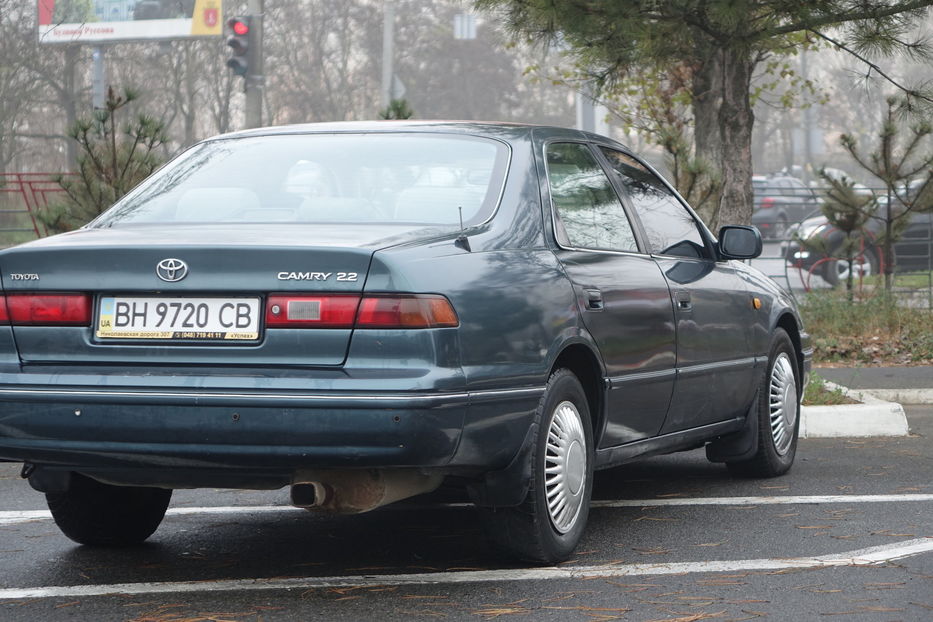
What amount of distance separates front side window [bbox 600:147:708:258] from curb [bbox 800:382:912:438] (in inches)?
102

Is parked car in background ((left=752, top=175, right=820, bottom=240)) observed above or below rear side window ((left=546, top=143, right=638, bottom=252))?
below

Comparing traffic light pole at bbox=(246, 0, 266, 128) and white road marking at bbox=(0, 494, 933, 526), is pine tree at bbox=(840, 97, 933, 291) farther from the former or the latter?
white road marking at bbox=(0, 494, 933, 526)

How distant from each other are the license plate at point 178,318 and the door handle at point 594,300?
4.31 feet

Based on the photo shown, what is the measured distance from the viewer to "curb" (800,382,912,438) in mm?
8695

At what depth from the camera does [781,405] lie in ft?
22.9

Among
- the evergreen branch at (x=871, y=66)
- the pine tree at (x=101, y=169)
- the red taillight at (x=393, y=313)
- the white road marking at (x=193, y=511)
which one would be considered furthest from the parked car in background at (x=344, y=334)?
the evergreen branch at (x=871, y=66)

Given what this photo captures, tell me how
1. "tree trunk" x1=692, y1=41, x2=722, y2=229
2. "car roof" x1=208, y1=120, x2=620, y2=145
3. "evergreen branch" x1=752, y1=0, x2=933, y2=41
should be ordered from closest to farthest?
"car roof" x1=208, y1=120, x2=620, y2=145
"evergreen branch" x1=752, y1=0, x2=933, y2=41
"tree trunk" x1=692, y1=41, x2=722, y2=229

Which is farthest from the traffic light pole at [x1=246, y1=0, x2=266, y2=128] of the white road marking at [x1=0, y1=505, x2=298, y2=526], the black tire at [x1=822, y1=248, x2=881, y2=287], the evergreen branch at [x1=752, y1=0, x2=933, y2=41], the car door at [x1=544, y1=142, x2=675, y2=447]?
the car door at [x1=544, y1=142, x2=675, y2=447]

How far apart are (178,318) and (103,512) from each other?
1.28 m

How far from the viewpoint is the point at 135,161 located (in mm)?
11367

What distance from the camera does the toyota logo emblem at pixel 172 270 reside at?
427 centimetres

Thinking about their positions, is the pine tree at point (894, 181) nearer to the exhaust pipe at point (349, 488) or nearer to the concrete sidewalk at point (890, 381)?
the concrete sidewalk at point (890, 381)

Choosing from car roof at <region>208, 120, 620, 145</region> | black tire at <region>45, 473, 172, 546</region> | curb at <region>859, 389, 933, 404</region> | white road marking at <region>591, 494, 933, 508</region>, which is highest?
car roof at <region>208, 120, 620, 145</region>

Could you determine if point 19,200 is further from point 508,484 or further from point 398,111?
point 508,484
